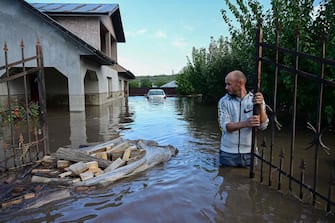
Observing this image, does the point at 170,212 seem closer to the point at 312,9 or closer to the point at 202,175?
the point at 202,175

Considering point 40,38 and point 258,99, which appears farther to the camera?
point 40,38

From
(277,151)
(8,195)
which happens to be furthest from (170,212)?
(277,151)

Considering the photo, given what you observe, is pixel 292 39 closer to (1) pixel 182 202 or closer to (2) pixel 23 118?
(1) pixel 182 202

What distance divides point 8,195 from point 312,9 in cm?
808

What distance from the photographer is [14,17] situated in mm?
12461

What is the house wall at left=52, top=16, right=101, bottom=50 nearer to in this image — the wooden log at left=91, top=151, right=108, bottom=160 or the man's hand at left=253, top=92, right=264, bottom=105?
the wooden log at left=91, top=151, right=108, bottom=160

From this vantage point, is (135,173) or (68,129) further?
(68,129)

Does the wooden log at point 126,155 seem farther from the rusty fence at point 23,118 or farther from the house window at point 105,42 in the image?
the house window at point 105,42

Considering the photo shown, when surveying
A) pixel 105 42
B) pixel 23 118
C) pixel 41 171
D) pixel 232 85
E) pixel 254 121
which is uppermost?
pixel 105 42

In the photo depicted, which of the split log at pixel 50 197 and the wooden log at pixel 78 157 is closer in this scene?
the split log at pixel 50 197

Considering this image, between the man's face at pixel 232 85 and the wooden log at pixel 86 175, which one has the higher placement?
the man's face at pixel 232 85

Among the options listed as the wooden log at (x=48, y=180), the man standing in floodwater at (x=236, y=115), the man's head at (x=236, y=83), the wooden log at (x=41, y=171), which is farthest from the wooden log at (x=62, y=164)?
Answer: the man's head at (x=236, y=83)

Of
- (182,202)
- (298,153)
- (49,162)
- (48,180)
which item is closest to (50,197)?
(48,180)

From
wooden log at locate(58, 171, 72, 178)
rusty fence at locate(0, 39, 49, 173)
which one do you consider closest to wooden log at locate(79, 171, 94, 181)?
wooden log at locate(58, 171, 72, 178)
